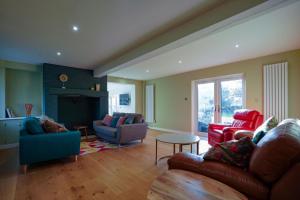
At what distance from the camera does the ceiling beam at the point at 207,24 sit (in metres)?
1.77

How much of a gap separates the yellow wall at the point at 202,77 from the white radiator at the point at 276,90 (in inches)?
4.4

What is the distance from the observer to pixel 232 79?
4.80 m

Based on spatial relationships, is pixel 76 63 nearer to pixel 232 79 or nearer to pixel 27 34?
pixel 27 34

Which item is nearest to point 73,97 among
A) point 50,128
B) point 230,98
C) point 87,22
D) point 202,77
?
point 50,128

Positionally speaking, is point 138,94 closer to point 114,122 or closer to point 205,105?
point 114,122

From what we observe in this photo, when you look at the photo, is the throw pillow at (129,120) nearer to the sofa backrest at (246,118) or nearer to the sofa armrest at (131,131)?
the sofa armrest at (131,131)

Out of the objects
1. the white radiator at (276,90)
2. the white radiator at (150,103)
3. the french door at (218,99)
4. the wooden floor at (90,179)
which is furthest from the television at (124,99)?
the white radiator at (276,90)

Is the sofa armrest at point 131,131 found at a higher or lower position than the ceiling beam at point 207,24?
lower

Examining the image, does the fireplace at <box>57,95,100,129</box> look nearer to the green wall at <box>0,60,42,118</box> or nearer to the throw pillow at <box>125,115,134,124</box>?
the green wall at <box>0,60,42,118</box>

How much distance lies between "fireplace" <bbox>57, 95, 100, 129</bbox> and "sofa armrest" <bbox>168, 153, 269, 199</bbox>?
4885mm

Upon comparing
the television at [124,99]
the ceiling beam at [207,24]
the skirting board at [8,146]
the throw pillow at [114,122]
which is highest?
the ceiling beam at [207,24]

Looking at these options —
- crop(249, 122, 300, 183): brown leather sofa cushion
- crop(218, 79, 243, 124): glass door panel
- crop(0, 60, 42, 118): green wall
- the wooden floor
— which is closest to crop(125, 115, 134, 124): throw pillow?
the wooden floor

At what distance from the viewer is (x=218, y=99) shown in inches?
201

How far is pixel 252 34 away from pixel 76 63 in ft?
15.5
